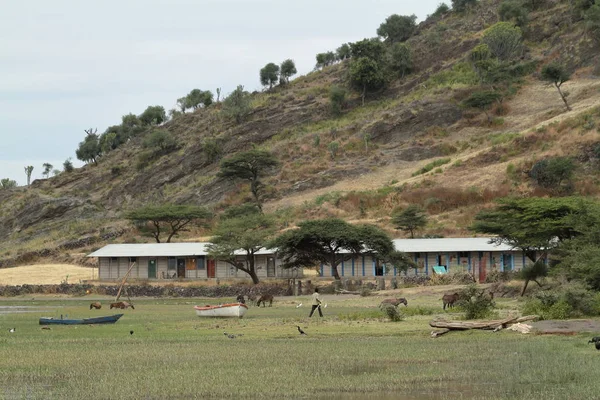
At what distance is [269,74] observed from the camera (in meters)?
176

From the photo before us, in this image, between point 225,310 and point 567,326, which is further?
point 225,310

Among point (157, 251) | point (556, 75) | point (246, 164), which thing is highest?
point (556, 75)

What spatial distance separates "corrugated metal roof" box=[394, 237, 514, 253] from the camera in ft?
236

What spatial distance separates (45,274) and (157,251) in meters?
16.3

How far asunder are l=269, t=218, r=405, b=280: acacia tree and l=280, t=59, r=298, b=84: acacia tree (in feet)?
360

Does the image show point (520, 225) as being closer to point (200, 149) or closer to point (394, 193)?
point (394, 193)

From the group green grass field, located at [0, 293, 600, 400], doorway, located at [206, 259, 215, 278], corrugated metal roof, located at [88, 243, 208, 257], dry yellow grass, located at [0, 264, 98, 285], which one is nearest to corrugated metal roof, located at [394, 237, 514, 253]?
doorway, located at [206, 259, 215, 278]

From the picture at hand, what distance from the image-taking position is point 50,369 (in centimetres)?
2416

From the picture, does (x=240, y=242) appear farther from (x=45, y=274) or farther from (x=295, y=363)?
(x=295, y=363)

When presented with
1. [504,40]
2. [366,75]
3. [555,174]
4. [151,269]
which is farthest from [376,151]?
[151,269]

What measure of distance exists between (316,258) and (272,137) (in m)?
75.1

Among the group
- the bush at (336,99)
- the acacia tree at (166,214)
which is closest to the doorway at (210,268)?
the acacia tree at (166,214)

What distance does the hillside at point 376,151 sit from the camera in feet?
333

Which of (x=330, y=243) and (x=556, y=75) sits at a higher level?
(x=556, y=75)
